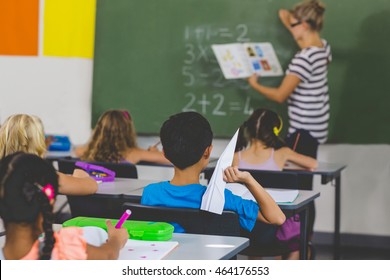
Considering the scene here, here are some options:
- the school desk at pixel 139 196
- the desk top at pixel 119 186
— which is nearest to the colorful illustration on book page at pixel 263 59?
the desk top at pixel 119 186

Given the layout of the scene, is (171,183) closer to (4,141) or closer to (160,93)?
(4,141)

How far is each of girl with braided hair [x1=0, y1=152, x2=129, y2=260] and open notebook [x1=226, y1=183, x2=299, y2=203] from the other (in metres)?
1.29

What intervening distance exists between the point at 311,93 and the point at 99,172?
1.85 m

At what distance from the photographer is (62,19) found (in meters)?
5.78

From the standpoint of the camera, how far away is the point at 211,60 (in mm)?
5520

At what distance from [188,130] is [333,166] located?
6.76ft

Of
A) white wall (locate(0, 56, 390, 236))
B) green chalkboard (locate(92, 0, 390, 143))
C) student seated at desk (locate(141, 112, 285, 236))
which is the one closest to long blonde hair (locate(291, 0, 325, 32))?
green chalkboard (locate(92, 0, 390, 143))

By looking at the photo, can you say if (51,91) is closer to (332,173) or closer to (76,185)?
(332,173)

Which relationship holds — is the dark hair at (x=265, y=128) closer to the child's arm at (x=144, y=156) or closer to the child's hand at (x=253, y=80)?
the child's arm at (x=144, y=156)

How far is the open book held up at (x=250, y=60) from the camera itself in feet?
17.5

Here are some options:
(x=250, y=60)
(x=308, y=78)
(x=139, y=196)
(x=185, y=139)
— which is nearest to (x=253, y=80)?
(x=250, y=60)

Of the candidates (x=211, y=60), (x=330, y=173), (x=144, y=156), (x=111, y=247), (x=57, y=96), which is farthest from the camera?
(x=57, y=96)

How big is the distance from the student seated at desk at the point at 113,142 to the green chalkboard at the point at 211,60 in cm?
121
